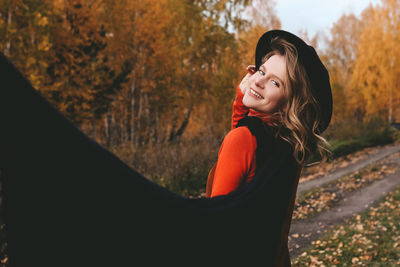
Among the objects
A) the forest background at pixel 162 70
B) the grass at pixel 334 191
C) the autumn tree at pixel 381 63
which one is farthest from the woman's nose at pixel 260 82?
the autumn tree at pixel 381 63

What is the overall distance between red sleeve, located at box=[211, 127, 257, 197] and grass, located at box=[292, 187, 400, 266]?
14.0 ft

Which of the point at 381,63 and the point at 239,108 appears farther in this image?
the point at 381,63

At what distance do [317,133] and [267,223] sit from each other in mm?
560

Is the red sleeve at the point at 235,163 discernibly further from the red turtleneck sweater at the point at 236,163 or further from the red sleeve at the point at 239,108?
the red sleeve at the point at 239,108

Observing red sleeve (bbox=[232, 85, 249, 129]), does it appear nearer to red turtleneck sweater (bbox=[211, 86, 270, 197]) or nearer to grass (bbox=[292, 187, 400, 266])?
red turtleneck sweater (bbox=[211, 86, 270, 197])

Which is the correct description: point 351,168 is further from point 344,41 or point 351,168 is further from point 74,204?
point 344,41

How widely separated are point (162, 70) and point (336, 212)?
1082cm

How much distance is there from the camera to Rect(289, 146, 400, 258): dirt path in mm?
6266

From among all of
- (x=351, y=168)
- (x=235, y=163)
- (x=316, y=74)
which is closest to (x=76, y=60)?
(x=351, y=168)

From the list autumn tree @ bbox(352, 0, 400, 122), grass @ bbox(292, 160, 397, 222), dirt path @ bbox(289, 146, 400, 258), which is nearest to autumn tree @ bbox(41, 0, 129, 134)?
grass @ bbox(292, 160, 397, 222)

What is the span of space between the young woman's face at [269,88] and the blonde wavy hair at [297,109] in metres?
0.03

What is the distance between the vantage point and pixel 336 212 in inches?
306

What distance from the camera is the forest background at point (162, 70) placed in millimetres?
9992

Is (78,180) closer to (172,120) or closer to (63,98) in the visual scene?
(63,98)
